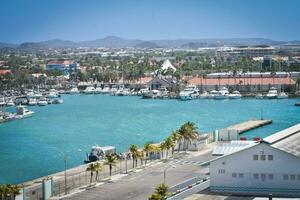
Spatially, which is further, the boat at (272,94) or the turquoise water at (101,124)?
the boat at (272,94)

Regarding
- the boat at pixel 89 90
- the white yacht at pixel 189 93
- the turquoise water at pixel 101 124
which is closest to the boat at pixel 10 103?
the turquoise water at pixel 101 124

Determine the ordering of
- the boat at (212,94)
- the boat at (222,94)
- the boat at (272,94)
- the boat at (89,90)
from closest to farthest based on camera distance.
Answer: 1. the boat at (272,94)
2. the boat at (222,94)
3. the boat at (212,94)
4. the boat at (89,90)

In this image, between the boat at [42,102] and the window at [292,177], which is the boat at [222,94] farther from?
the window at [292,177]

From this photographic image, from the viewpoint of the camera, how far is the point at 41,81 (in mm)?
74750

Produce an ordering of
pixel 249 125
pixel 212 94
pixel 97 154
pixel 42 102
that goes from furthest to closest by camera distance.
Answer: pixel 212 94 → pixel 42 102 → pixel 249 125 → pixel 97 154

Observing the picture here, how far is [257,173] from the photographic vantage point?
14750 mm

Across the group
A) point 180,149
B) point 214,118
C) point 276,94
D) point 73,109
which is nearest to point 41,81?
point 73,109

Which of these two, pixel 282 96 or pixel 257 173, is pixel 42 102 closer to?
pixel 282 96

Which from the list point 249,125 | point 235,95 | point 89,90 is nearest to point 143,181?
point 249,125

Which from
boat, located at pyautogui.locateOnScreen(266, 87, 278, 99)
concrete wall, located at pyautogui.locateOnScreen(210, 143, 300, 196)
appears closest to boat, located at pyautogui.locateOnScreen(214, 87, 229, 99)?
boat, located at pyautogui.locateOnScreen(266, 87, 278, 99)

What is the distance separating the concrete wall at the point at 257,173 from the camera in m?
14.5

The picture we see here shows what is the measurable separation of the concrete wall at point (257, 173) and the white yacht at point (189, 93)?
136 feet

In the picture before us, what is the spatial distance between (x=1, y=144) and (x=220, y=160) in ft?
65.3

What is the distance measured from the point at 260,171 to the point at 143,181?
4040mm
